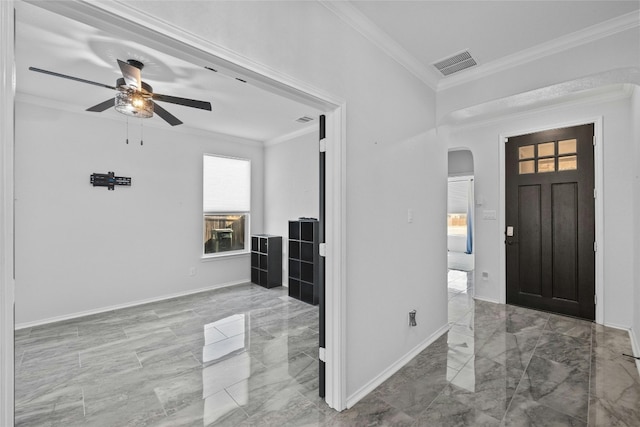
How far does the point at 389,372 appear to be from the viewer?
2443 millimetres

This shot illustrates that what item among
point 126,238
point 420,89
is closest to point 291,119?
point 420,89

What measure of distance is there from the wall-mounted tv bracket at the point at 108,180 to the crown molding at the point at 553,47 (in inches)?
178

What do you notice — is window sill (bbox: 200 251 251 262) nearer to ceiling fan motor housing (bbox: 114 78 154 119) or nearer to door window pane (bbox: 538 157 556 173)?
ceiling fan motor housing (bbox: 114 78 154 119)

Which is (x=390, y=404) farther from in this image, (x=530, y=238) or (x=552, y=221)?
(x=552, y=221)

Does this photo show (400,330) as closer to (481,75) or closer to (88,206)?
(481,75)

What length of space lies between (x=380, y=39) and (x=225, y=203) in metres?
4.15

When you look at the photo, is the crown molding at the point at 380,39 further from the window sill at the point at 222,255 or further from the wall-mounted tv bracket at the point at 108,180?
the window sill at the point at 222,255

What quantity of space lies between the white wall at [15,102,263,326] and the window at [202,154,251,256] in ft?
0.65

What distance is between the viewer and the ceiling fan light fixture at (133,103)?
8.85 ft

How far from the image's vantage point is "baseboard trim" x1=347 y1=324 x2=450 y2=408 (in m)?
2.12

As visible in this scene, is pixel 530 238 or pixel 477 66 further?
pixel 530 238
